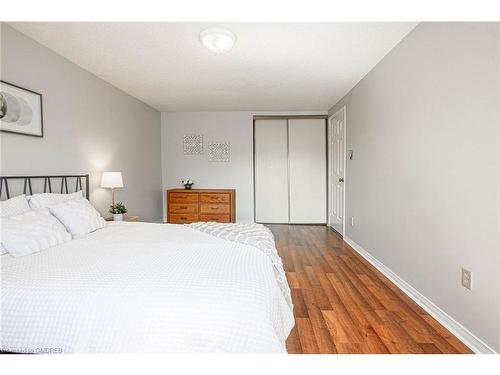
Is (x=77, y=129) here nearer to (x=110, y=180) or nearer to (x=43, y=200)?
(x=110, y=180)

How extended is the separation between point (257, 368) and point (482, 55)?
1.98m

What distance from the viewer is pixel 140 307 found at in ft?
3.28

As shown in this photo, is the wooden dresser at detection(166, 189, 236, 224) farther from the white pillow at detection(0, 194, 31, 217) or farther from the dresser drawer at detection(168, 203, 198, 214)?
the white pillow at detection(0, 194, 31, 217)

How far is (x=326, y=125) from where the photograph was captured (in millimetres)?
5020

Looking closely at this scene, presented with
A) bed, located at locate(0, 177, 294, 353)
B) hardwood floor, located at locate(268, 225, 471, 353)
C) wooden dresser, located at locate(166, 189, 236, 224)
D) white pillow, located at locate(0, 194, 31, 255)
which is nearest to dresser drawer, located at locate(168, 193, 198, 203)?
wooden dresser, located at locate(166, 189, 236, 224)

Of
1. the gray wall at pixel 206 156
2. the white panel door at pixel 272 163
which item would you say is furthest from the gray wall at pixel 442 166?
the gray wall at pixel 206 156

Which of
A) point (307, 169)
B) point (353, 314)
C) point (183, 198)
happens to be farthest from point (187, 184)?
point (353, 314)

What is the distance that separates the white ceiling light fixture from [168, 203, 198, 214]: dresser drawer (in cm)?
293

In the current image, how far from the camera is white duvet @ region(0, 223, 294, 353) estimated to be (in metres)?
0.95

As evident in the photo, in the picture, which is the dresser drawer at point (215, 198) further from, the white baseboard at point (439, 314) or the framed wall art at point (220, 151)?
the white baseboard at point (439, 314)

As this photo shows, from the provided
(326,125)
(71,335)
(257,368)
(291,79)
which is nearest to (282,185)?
(326,125)

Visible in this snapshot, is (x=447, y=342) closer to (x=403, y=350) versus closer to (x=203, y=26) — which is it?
(x=403, y=350)

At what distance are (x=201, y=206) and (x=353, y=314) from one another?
322 centimetres

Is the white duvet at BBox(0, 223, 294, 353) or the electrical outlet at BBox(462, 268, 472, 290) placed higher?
the white duvet at BBox(0, 223, 294, 353)
